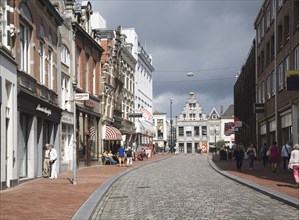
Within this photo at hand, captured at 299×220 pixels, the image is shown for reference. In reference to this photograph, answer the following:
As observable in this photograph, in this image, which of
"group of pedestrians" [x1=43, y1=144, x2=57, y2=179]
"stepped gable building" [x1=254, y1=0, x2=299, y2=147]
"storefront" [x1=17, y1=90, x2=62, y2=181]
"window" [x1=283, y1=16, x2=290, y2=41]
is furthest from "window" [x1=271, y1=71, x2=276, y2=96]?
"group of pedestrians" [x1=43, y1=144, x2=57, y2=179]

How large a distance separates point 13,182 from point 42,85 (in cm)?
666

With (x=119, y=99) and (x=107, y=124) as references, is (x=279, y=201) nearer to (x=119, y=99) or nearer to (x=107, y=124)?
(x=107, y=124)

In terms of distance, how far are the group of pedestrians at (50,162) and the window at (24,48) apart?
4.15 meters

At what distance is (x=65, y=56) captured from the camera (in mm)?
30609

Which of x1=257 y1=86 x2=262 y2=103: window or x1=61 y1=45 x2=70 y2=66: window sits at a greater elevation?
x1=61 y1=45 x2=70 y2=66: window

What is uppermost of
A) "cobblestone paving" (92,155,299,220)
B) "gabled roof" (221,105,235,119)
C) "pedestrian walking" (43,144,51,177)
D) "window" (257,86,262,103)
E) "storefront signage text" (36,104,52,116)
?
"gabled roof" (221,105,235,119)

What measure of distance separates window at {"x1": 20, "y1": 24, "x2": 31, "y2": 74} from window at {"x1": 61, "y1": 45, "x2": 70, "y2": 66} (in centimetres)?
791

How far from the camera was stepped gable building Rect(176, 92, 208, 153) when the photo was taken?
388 feet

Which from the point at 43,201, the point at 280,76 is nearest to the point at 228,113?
the point at 280,76

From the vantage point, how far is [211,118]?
5034 inches

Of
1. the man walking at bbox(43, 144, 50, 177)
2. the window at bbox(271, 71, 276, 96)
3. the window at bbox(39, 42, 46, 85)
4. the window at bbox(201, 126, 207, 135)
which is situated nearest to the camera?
the man walking at bbox(43, 144, 50, 177)

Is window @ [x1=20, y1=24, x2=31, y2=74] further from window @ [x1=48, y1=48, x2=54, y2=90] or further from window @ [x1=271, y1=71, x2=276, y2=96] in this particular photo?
window @ [x1=271, y1=71, x2=276, y2=96]

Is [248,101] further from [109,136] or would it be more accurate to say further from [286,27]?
[286,27]

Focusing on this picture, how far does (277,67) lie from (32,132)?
20.6m
